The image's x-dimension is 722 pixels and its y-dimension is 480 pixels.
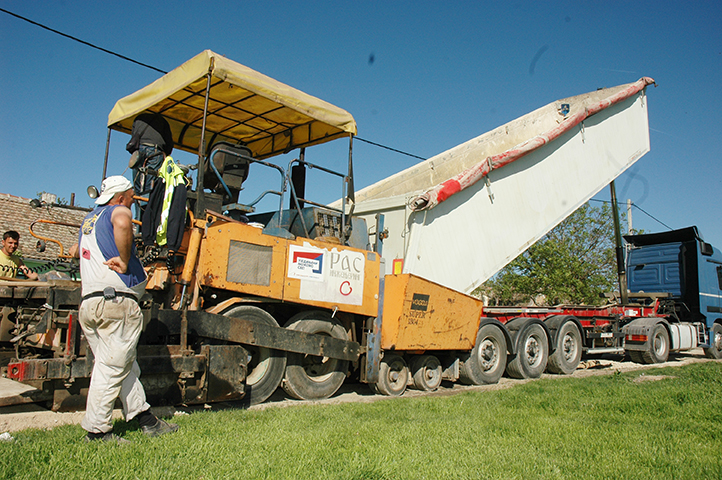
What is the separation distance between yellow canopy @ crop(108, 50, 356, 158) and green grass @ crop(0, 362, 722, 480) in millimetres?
3117

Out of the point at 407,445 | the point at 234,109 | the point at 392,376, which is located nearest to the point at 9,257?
the point at 234,109

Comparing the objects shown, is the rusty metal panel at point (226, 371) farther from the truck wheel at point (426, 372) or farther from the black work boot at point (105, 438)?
the truck wheel at point (426, 372)

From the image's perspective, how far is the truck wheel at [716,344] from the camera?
1398 cm

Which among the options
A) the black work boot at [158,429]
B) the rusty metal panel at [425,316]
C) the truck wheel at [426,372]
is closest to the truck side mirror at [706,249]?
the rusty metal panel at [425,316]

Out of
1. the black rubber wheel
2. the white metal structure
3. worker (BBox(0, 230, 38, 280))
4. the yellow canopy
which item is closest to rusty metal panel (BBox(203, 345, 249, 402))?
the yellow canopy

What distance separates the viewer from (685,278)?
13.7 meters

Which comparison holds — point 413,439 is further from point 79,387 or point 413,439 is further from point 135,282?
point 79,387

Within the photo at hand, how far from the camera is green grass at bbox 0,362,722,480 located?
3.08m

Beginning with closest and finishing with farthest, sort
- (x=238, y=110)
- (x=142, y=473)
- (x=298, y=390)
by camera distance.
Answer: (x=142, y=473) < (x=298, y=390) < (x=238, y=110)

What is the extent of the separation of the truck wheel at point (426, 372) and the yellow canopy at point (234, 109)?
3.08 metres

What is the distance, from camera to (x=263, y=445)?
11.7 ft

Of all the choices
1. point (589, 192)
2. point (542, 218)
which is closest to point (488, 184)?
point (542, 218)

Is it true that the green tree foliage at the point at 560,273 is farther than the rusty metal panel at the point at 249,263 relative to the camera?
Yes

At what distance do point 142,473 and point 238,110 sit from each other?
4.77 meters
